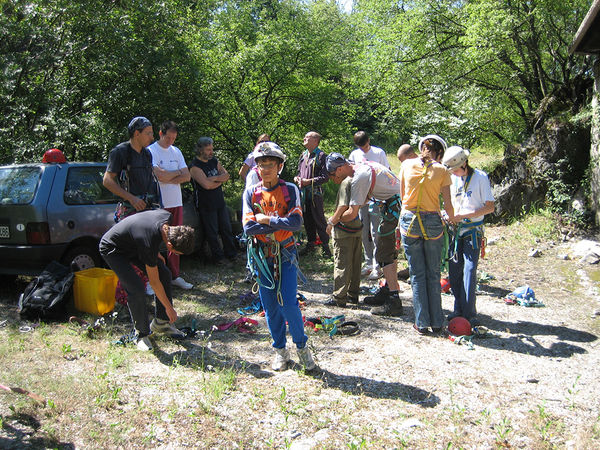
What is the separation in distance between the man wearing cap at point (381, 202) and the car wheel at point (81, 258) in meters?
2.93

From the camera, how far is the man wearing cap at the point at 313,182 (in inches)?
295

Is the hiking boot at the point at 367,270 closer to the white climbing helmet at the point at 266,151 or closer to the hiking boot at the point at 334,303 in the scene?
the hiking boot at the point at 334,303

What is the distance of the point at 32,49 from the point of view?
812cm

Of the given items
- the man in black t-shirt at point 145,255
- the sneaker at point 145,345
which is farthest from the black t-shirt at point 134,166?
the sneaker at point 145,345

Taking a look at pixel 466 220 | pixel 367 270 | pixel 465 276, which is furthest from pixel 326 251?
pixel 466 220

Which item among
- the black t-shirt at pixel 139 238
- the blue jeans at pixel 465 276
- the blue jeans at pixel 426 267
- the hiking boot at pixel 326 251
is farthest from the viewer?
the hiking boot at pixel 326 251

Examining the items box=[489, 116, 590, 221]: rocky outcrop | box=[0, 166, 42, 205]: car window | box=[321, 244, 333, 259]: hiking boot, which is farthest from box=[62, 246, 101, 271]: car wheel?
box=[489, 116, 590, 221]: rocky outcrop

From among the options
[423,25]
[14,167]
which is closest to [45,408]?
[14,167]

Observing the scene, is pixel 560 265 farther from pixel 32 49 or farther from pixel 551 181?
pixel 32 49

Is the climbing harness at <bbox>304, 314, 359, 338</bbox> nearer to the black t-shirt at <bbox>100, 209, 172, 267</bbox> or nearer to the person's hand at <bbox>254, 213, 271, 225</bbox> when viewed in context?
the person's hand at <bbox>254, 213, 271, 225</bbox>

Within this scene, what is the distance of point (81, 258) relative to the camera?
19.0 ft

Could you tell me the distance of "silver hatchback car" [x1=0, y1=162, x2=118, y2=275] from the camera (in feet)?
18.1

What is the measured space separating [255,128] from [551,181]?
20.3 ft

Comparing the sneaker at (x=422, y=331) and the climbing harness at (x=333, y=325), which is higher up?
the climbing harness at (x=333, y=325)
